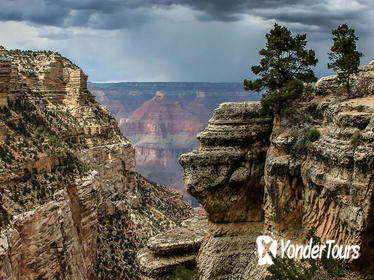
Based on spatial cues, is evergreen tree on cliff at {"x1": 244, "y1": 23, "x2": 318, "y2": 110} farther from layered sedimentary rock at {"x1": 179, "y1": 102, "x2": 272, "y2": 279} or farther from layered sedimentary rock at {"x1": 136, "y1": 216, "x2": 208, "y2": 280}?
layered sedimentary rock at {"x1": 136, "y1": 216, "x2": 208, "y2": 280}

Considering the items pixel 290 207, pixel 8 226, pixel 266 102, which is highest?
pixel 266 102

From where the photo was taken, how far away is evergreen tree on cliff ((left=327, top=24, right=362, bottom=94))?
22719 mm

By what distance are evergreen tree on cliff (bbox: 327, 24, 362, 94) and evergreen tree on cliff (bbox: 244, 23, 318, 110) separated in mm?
1928

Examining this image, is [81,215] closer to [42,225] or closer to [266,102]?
[42,225]

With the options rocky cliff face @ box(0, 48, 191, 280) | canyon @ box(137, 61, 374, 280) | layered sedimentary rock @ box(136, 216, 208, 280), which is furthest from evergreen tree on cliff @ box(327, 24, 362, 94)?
rocky cliff face @ box(0, 48, 191, 280)

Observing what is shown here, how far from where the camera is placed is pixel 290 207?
23.0 metres

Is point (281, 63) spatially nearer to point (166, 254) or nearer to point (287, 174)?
point (287, 174)

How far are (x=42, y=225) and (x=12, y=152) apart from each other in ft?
27.6

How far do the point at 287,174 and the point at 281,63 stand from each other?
22.5ft

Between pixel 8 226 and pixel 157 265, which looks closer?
pixel 157 265

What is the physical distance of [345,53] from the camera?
23.4m

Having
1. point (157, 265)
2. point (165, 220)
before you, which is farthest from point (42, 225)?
point (165, 220)

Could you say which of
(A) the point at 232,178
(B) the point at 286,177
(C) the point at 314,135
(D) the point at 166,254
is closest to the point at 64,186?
(D) the point at 166,254

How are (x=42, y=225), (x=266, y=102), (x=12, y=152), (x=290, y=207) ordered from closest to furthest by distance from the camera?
1. (x=290, y=207)
2. (x=266, y=102)
3. (x=42, y=225)
4. (x=12, y=152)
